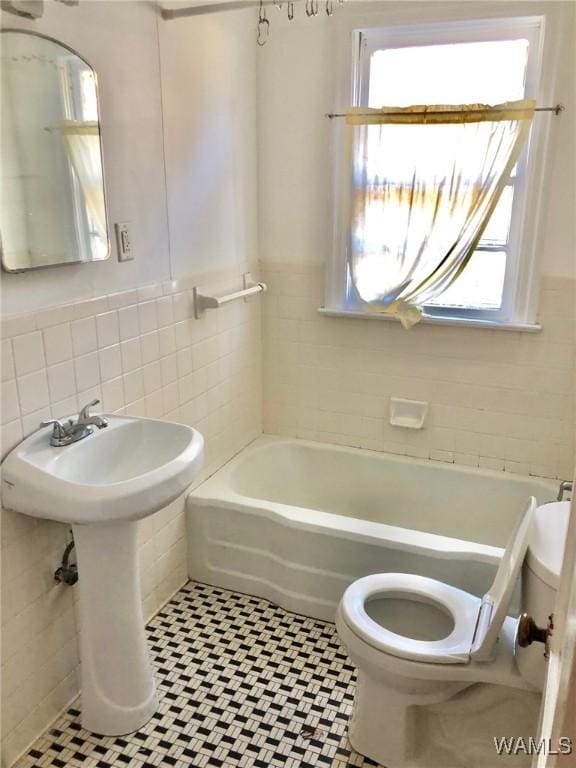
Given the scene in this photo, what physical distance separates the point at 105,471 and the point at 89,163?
893 millimetres

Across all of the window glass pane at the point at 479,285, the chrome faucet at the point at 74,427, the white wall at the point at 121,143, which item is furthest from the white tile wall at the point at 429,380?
the chrome faucet at the point at 74,427

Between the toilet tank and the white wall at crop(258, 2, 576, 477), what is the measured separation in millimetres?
1028

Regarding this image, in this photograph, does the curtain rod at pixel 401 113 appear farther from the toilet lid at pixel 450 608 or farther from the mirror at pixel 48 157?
the toilet lid at pixel 450 608

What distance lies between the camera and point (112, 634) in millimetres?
1725

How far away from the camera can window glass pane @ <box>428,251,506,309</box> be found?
2.52m

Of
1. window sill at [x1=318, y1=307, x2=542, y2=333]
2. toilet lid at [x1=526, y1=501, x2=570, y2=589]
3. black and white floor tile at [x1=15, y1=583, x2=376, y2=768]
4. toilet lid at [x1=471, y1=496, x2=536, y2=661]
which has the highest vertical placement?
window sill at [x1=318, y1=307, x2=542, y2=333]

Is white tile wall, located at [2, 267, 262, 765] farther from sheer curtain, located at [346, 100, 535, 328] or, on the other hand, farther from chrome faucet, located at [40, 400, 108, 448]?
sheer curtain, located at [346, 100, 535, 328]

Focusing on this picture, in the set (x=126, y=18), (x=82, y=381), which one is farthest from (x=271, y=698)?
(x=126, y=18)

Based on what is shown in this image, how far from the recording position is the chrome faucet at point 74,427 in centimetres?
163

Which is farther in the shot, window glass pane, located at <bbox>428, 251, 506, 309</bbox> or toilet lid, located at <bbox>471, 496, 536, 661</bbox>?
window glass pane, located at <bbox>428, 251, 506, 309</bbox>

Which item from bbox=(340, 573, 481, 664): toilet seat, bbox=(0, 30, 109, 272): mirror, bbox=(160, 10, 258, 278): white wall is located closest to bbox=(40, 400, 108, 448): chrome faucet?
bbox=(0, 30, 109, 272): mirror

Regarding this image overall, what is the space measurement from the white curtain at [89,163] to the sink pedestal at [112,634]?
2.96 feet

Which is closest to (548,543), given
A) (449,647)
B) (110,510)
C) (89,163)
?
(449,647)

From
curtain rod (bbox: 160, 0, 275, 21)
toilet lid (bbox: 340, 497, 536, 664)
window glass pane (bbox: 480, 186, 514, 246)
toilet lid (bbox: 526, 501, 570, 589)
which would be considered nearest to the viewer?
toilet lid (bbox: 526, 501, 570, 589)
